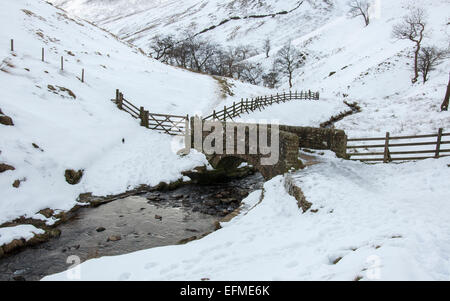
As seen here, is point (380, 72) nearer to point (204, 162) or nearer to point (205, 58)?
point (205, 58)

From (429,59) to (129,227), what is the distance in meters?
35.9

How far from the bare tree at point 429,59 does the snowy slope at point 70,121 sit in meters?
23.2

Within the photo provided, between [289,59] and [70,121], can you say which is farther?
[289,59]

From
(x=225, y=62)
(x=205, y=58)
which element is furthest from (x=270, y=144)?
(x=225, y=62)

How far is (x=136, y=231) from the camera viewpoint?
30.9ft

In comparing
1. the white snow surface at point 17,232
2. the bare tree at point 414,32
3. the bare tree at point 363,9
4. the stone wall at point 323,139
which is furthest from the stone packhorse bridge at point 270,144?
the bare tree at point 363,9

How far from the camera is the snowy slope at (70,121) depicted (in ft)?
36.5

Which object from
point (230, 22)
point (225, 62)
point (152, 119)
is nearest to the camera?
point (152, 119)

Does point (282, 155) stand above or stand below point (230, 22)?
below

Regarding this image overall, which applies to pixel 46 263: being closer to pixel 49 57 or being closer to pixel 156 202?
pixel 156 202

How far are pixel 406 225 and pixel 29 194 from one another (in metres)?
12.2

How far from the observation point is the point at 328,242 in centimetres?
505

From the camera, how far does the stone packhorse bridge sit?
10.0 m
